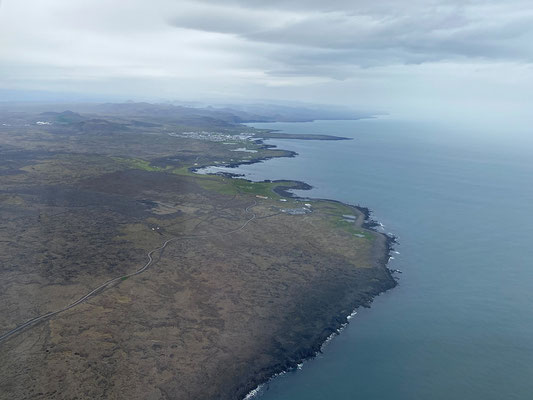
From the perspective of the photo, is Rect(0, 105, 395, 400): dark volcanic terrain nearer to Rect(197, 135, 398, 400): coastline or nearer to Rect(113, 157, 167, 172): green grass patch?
Rect(197, 135, 398, 400): coastline

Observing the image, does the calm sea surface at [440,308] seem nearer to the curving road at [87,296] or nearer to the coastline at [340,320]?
the coastline at [340,320]

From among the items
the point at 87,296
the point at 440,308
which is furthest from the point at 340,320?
the point at 87,296

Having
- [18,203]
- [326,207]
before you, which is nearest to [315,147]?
[326,207]

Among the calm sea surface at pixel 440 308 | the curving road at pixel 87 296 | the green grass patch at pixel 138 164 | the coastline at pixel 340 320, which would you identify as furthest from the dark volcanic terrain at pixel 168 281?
the green grass patch at pixel 138 164

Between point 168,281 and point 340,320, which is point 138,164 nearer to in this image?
point 168,281

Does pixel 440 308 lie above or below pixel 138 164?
above
